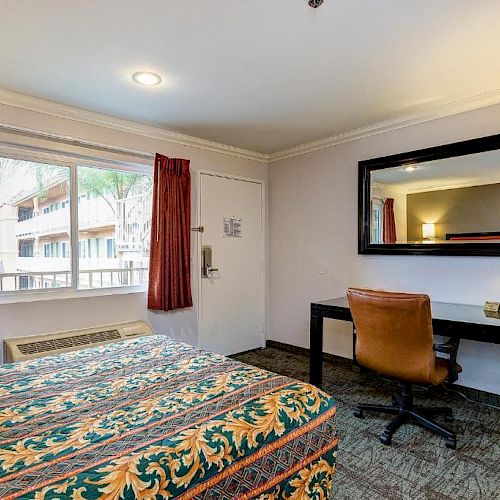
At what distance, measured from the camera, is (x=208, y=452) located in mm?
1140

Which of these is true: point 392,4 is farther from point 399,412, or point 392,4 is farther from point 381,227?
point 399,412

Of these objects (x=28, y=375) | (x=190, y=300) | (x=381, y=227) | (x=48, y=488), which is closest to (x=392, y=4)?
(x=381, y=227)

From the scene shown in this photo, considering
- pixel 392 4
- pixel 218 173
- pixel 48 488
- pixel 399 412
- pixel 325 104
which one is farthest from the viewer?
pixel 218 173

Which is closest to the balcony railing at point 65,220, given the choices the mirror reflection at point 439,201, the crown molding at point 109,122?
the crown molding at point 109,122

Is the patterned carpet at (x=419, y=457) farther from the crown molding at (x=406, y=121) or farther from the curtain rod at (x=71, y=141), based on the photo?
the curtain rod at (x=71, y=141)

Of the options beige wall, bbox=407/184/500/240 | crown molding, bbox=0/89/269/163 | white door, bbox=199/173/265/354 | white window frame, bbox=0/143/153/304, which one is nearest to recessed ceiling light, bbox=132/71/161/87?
crown molding, bbox=0/89/269/163

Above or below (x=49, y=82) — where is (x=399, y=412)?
below

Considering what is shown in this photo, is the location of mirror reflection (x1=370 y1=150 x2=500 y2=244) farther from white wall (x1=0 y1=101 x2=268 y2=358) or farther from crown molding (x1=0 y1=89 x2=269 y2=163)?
white wall (x1=0 y1=101 x2=268 y2=358)

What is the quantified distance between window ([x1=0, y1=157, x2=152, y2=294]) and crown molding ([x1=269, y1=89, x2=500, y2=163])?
1742 mm

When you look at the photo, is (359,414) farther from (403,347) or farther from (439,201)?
(439,201)

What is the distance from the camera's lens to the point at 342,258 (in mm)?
3748

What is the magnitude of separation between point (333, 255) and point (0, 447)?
10.5 feet

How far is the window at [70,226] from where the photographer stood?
9.34 ft

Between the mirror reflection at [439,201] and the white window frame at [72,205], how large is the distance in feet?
7.40
